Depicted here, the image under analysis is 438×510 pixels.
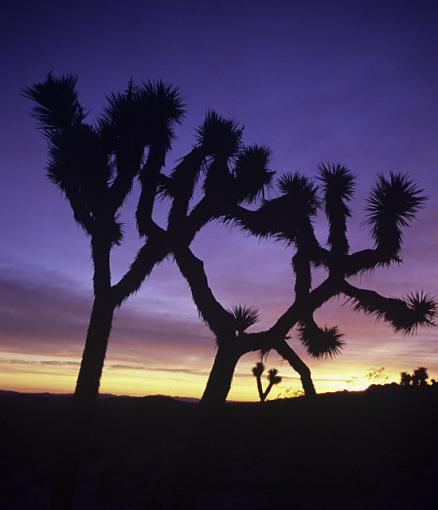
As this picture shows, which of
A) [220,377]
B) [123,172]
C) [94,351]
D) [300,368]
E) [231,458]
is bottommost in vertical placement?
[231,458]

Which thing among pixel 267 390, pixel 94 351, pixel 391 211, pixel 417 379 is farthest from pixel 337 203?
pixel 267 390

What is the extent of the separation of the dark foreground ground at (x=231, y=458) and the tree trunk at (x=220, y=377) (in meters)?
0.33

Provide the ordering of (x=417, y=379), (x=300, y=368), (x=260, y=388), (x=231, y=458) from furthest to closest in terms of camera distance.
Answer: (x=260, y=388) → (x=417, y=379) → (x=231, y=458) → (x=300, y=368)

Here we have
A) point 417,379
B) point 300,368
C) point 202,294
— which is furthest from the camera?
point 417,379

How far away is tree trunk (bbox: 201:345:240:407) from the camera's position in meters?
7.59

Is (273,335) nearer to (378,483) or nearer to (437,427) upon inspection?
(378,483)

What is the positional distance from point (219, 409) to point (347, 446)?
5253mm

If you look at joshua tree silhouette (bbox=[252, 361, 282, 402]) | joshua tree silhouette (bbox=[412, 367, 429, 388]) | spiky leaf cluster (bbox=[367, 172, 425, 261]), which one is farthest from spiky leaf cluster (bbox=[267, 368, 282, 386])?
spiky leaf cluster (bbox=[367, 172, 425, 261])

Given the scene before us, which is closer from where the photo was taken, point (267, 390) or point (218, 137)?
point (218, 137)

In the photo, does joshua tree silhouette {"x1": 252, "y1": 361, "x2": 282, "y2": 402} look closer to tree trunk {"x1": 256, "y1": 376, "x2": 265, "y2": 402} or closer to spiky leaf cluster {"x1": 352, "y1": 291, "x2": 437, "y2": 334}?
tree trunk {"x1": 256, "y1": 376, "x2": 265, "y2": 402}

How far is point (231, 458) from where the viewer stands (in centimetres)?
1020

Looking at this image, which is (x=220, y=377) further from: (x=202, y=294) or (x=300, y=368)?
(x=300, y=368)

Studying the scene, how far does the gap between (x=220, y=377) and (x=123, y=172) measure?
487cm

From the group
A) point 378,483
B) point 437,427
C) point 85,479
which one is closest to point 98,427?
point 85,479
